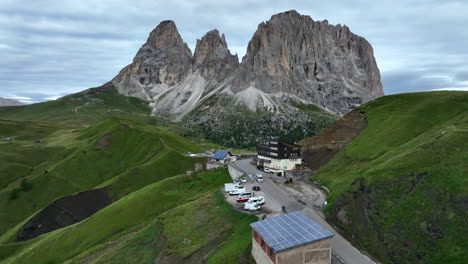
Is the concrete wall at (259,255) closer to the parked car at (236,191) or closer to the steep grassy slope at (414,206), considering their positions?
the steep grassy slope at (414,206)

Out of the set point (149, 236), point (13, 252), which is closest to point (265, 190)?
point (149, 236)

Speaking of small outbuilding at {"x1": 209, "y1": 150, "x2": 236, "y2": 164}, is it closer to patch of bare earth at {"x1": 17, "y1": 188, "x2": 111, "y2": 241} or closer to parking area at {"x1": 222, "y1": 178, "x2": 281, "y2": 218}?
patch of bare earth at {"x1": 17, "y1": 188, "x2": 111, "y2": 241}

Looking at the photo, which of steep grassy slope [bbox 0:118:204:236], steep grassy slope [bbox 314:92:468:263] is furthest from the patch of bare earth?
steep grassy slope [bbox 314:92:468:263]

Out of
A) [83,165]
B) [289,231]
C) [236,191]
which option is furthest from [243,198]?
[83,165]

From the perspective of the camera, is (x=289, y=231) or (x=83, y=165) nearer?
(x=289, y=231)

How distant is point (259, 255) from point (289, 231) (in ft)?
16.5

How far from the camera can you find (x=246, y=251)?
39688mm

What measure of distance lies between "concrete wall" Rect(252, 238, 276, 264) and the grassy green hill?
1.22 m

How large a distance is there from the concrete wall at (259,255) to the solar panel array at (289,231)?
2.11 meters

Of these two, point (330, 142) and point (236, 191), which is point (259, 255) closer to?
point (236, 191)

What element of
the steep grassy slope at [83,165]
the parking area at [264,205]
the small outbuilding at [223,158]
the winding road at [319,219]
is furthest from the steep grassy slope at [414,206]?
the steep grassy slope at [83,165]

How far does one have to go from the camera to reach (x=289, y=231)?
35.5 meters

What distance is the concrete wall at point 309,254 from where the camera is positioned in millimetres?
32656

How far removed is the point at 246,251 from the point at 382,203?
19.2 metres
